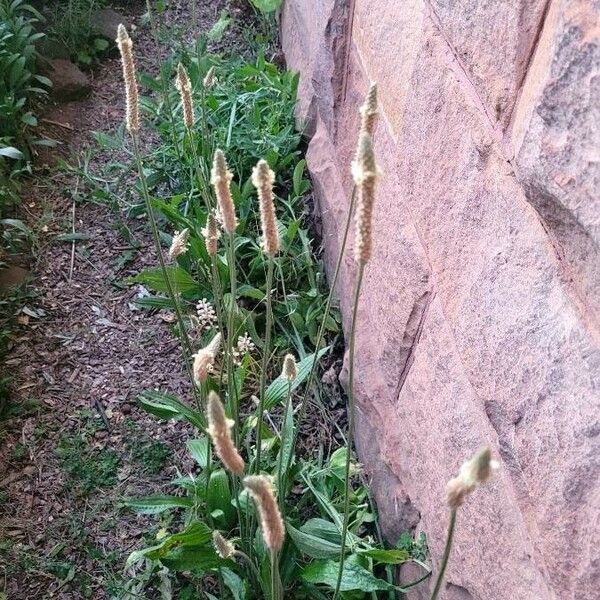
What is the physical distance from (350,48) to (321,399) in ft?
2.88

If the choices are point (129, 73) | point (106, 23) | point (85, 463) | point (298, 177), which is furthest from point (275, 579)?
point (106, 23)

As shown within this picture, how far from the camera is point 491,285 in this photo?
890mm

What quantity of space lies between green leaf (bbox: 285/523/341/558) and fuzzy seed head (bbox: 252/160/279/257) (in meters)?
0.73

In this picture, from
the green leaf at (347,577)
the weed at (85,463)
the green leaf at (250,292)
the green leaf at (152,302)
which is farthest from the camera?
the green leaf at (250,292)

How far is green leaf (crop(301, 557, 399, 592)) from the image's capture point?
118cm

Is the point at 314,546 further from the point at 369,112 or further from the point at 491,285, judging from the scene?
the point at 369,112

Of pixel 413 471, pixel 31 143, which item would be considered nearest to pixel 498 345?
pixel 413 471

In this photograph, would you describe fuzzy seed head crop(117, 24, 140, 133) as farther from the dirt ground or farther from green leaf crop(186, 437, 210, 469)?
the dirt ground

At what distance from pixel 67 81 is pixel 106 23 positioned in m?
0.42

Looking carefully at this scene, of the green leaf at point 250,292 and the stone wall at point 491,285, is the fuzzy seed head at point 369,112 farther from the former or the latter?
the green leaf at point 250,292

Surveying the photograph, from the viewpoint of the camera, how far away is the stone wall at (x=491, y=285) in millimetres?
684

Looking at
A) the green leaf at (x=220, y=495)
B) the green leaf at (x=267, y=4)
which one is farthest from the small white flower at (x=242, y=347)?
the green leaf at (x=267, y=4)

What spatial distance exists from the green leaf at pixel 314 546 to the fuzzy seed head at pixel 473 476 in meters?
0.79

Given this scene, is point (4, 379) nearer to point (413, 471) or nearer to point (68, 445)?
point (68, 445)
